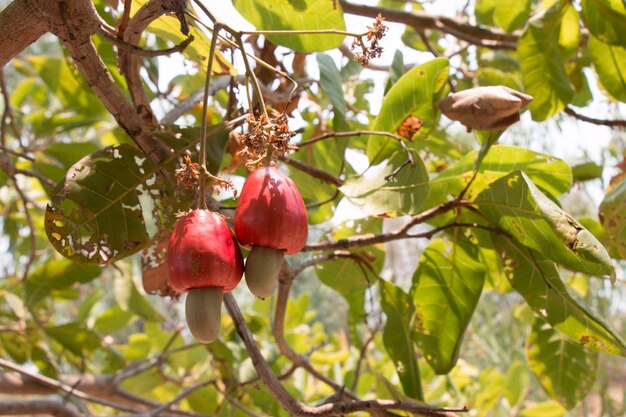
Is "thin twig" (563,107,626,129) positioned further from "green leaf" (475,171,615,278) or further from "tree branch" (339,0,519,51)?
"green leaf" (475,171,615,278)

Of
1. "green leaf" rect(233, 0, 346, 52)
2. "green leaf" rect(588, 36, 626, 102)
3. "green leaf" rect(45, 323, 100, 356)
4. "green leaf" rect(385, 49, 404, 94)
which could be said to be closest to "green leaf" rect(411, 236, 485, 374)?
"green leaf" rect(385, 49, 404, 94)

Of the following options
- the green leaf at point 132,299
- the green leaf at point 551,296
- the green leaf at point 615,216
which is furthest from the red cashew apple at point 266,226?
the green leaf at point 132,299

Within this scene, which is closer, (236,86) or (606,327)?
(606,327)

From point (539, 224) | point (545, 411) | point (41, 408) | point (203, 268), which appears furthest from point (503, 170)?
point (545, 411)

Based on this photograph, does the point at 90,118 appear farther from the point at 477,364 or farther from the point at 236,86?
the point at 477,364

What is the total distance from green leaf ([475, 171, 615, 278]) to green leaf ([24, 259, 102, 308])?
3.54 ft

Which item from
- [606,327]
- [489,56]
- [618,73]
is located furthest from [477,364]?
[606,327]

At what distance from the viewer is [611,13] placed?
124 cm

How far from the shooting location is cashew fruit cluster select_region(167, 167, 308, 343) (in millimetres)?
709

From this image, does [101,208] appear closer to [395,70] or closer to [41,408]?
[395,70]

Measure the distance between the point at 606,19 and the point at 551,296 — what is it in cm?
57

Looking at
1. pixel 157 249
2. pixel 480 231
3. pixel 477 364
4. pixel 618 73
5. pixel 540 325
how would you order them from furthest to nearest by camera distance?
pixel 477 364, pixel 540 325, pixel 618 73, pixel 480 231, pixel 157 249

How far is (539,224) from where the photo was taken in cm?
98

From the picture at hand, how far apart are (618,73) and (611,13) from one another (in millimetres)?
195
